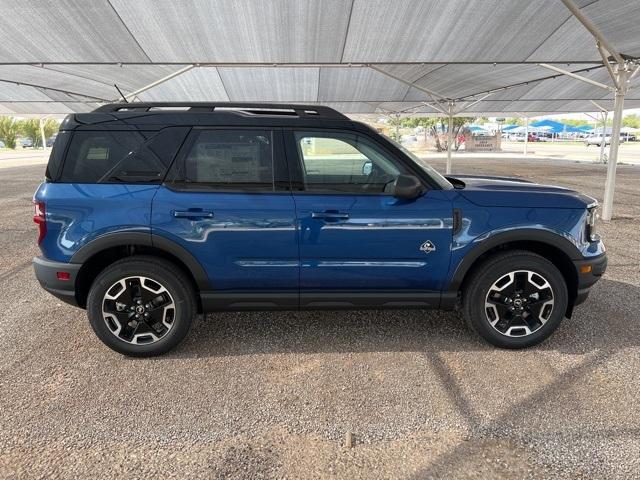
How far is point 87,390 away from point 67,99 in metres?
19.6

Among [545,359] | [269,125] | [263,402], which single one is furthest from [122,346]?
[545,359]

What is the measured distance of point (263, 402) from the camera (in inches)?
115

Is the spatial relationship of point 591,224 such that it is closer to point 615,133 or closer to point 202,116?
point 202,116

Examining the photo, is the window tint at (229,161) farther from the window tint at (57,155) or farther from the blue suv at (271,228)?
the window tint at (57,155)

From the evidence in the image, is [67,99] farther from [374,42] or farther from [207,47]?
[374,42]

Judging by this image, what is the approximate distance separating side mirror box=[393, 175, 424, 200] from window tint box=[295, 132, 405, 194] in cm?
13

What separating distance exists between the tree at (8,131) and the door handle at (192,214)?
167 feet

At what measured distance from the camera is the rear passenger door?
328cm

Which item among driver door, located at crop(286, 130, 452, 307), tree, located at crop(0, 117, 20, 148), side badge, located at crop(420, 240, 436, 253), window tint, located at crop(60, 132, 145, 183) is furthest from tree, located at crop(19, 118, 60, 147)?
side badge, located at crop(420, 240, 436, 253)

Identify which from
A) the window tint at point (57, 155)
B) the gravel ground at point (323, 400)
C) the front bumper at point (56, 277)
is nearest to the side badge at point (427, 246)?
the gravel ground at point (323, 400)

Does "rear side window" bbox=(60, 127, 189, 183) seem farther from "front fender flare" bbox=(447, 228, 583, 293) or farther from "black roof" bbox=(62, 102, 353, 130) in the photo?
"front fender flare" bbox=(447, 228, 583, 293)

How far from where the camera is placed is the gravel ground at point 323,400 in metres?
2.38

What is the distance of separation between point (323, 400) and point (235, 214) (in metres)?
1.42

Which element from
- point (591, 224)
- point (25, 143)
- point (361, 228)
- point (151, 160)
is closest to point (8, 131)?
point (25, 143)
